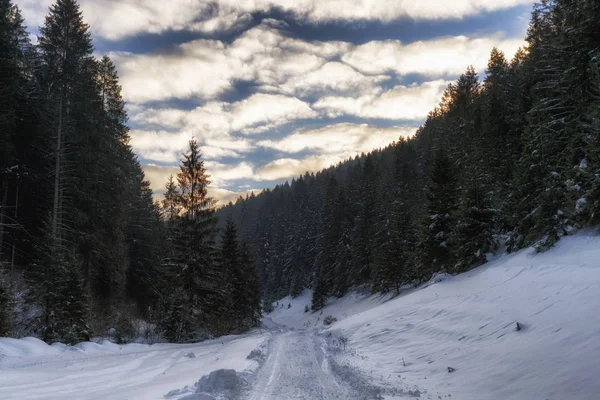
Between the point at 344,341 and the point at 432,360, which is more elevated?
the point at 432,360

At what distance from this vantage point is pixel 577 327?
7.40m

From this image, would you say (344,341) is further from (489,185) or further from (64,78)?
(64,78)

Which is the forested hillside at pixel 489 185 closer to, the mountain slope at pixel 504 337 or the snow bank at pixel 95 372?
the mountain slope at pixel 504 337

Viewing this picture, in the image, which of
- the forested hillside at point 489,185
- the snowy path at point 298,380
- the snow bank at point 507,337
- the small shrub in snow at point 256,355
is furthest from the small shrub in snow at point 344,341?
the forested hillside at point 489,185

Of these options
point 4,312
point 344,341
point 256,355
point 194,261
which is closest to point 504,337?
point 256,355

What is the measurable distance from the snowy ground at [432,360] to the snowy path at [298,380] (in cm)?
3

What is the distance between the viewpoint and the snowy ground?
687 cm

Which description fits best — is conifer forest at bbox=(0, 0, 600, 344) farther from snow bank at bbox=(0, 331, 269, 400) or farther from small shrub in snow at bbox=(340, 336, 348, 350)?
small shrub in snow at bbox=(340, 336, 348, 350)

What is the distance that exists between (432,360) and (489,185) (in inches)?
913

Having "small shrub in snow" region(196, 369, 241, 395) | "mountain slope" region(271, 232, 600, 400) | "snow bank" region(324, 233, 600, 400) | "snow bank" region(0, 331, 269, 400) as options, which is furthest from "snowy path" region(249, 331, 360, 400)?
"snow bank" region(324, 233, 600, 400)

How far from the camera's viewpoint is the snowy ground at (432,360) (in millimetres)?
6867

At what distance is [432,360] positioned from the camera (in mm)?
10406

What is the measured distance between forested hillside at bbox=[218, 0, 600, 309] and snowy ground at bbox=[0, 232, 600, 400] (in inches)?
164

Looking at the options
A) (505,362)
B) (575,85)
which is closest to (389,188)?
(575,85)
